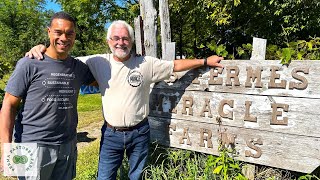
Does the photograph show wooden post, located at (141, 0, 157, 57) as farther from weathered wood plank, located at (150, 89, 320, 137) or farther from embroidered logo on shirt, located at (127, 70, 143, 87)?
embroidered logo on shirt, located at (127, 70, 143, 87)

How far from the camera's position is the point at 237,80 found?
329 centimetres

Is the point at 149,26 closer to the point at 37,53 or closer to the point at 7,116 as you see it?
the point at 37,53

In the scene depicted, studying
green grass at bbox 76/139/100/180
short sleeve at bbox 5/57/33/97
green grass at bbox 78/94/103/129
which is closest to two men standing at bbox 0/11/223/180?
short sleeve at bbox 5/57/33/97

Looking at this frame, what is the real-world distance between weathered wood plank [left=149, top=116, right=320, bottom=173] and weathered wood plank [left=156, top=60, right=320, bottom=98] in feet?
1.21

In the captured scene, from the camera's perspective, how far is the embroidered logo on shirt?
3225mm

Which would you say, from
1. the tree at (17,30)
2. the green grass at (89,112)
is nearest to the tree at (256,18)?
the green grass at (89,112)

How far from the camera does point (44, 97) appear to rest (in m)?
2.84

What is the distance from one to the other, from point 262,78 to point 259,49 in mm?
272

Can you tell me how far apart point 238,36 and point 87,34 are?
14.6 m

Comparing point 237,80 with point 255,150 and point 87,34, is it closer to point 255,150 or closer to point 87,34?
point 255,150

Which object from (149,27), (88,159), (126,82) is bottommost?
(88,159)

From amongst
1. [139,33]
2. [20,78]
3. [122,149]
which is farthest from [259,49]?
[20,78]

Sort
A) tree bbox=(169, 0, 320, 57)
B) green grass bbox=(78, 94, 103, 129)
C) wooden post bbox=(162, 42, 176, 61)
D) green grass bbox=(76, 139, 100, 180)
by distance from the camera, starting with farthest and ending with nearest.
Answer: tree bbox=(169, 0, 320, 57)
green grass bbox=(78, 94, 103, 129)
green grass bbox=(76, 139, 100, 180)
wooden post bbox=(162, 42, 176, 61)

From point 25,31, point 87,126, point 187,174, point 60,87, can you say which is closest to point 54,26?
point 60,87
